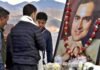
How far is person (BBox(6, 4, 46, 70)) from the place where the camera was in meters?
5.17

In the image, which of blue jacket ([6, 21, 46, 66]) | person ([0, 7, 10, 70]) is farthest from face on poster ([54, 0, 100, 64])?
person ([0, 7, 10, 70])

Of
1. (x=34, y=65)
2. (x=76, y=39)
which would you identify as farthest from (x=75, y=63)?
(x=34, y=65)

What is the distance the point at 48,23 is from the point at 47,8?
0.97 feet

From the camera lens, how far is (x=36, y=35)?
5.17m

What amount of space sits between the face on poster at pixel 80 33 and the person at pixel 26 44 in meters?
1.40

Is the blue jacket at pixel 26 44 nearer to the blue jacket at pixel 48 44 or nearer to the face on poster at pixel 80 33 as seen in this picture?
the face on poster at pixel 80 33

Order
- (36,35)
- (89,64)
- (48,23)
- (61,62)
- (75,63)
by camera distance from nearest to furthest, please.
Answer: (36,35), (89,64), (75,63), (61,62), (48,23)

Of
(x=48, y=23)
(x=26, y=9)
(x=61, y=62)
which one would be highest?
(x=26, y=9)

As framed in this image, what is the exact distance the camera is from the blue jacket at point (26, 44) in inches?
204

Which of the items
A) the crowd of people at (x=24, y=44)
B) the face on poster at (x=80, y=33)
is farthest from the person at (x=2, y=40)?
the face on poster at (x=80, y=33)

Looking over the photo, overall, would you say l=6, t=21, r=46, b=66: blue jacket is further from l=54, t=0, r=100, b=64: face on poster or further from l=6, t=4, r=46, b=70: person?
l=54, t=0, r=100, b=64: face on poster

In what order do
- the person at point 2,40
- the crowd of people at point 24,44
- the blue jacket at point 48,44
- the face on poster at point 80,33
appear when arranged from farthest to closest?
1. the blue jacket at point 48,44
2. the face on poster at point 80,33
3. the crowd of people at point 24,44
4. the person at point 2,40

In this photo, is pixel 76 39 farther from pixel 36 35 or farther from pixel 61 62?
pixel 36 35

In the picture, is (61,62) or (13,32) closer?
(13,32)
